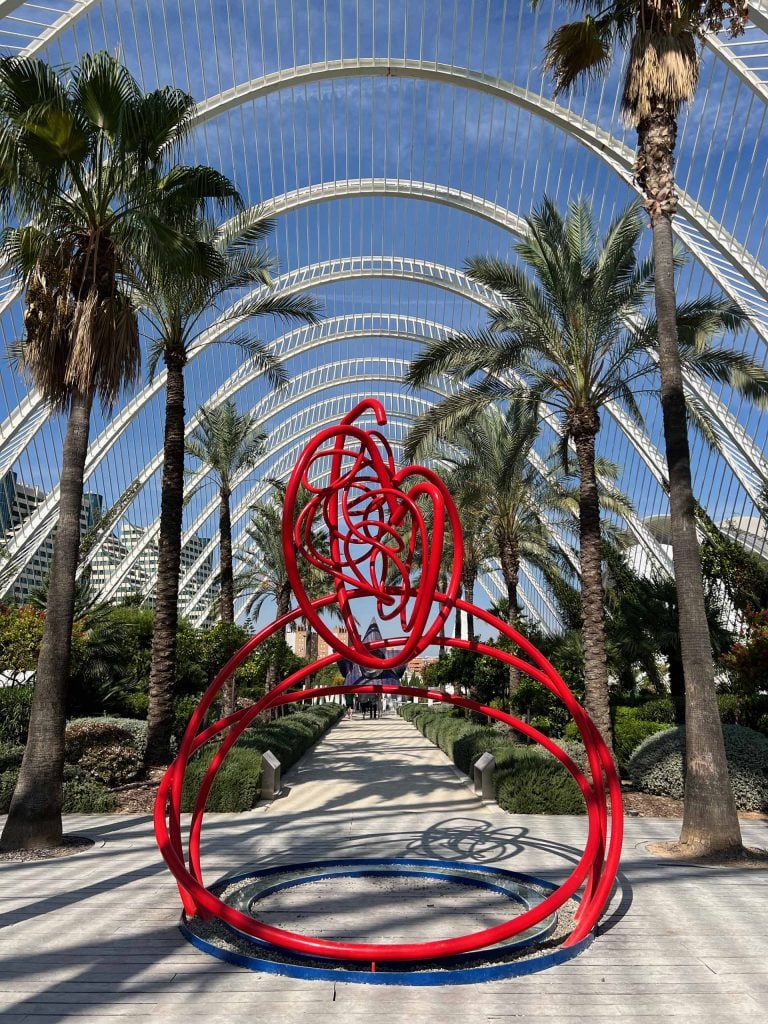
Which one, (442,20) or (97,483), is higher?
(442,20)

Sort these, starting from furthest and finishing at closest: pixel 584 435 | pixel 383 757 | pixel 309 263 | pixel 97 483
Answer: pixel 97 483
pixel 309 263
pixel 383 757
pixel 584 435

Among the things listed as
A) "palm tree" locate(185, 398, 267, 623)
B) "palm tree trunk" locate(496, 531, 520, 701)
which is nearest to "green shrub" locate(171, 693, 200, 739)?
"palm tree" locate(185, 398, 267, 623)

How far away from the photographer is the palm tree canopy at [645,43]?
10727 millimetres

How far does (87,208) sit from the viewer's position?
10719 millimetres

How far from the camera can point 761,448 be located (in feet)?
85.6

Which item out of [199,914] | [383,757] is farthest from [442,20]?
[199,914]

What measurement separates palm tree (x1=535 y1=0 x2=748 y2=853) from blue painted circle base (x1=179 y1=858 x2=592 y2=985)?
8.84 ft

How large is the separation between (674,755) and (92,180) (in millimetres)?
11734

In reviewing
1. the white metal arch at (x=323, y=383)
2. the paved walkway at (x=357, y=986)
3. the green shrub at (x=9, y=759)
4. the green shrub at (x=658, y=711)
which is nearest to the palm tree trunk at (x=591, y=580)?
the paved walkway at (x=357, y=986)

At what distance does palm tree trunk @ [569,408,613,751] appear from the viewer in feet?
44.1

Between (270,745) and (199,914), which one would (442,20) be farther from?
(199,914)

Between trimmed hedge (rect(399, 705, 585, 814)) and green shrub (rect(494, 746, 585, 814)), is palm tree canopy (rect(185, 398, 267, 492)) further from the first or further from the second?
green shrub (rect(494, 746, 585, 814))

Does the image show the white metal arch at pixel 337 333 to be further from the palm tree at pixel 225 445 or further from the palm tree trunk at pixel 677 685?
the palm tree trunk at pixel 677 685

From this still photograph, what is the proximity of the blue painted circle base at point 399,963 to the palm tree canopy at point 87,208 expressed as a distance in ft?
20.7
